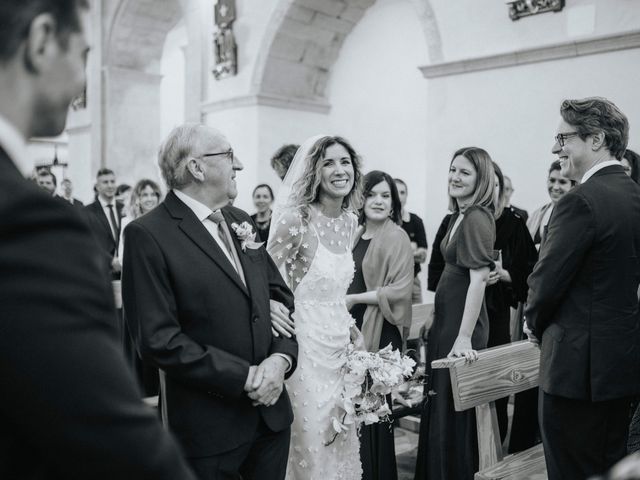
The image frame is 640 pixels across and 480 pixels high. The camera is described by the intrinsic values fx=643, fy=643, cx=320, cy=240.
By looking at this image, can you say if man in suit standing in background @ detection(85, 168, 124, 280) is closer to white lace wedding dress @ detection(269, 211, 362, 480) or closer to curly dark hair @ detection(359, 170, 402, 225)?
curly dark hair @ detection(359, 170, 402, 225)

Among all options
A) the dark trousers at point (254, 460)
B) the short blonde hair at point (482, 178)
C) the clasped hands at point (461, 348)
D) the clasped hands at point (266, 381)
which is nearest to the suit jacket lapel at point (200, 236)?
the clasped hands at point (266, 381)

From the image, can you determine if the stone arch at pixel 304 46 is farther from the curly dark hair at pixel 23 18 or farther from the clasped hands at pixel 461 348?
the curly dark hair at pixel 23 18

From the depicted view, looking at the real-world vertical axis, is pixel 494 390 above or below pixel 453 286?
below

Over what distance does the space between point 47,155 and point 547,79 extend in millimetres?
17575

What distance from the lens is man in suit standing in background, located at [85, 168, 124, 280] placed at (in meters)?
6.37

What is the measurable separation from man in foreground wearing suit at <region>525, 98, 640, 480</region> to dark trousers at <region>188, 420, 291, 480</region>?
1.08m

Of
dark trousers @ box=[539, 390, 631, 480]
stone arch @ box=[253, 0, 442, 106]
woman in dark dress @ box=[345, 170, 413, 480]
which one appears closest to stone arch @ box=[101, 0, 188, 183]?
stone arch @ box=[253, 0, 442, 106]

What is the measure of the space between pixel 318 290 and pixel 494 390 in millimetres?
973

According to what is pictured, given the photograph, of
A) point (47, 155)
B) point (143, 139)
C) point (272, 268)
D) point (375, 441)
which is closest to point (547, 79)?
point (375, 441)

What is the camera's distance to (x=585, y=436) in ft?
8.25

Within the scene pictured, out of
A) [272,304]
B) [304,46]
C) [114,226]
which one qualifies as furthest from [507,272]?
[304,46]

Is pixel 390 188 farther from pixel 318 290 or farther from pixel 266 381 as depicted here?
pixel 266 381

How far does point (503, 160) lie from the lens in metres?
6.87

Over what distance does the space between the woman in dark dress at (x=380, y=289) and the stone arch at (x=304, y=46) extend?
231 inches
